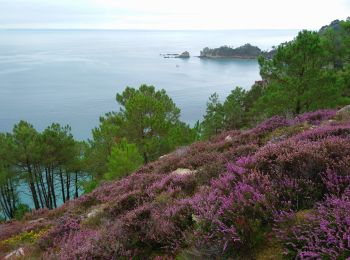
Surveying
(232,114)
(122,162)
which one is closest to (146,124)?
(122,162)

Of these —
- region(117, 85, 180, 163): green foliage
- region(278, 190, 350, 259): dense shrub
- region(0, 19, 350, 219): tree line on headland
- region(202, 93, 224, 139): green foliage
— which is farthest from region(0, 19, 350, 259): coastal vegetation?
region(202, 93, 224, 139): green foliage

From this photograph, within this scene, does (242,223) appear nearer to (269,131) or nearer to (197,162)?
(197,162)

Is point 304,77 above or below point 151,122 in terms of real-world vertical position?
above

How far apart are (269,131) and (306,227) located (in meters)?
9.93

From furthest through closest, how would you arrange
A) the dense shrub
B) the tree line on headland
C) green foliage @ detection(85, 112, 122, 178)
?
green foliage @ detection(85, 112, 122, 178)
the tree line on headland
the dense shrub

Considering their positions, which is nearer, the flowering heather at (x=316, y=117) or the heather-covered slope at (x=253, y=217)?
the heather-covered slope at (x=253, y=217)

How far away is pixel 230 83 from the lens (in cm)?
12988

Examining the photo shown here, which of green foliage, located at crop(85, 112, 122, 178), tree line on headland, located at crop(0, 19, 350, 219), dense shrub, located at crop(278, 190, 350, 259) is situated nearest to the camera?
dense shrub, located at crop(278, 190, 350, 259)

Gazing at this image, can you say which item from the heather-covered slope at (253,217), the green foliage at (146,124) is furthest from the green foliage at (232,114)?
the heather-covered slope at (253,217)

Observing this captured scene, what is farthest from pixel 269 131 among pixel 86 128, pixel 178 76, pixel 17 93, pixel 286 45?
pixel 178 76

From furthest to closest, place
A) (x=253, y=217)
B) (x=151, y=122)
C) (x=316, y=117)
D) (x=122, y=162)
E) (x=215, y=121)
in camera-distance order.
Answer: (x=215, y=121), (x=151, y=122), (x=122, y=162), (x=316, y=117), (x=253, y=217)

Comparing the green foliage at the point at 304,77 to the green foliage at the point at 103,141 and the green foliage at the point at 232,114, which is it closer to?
the green foliage at the point at 103,141

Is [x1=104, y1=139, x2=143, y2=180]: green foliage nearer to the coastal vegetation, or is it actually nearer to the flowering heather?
the coastal vegetation

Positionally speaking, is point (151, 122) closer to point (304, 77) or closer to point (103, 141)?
point (103, 141)
